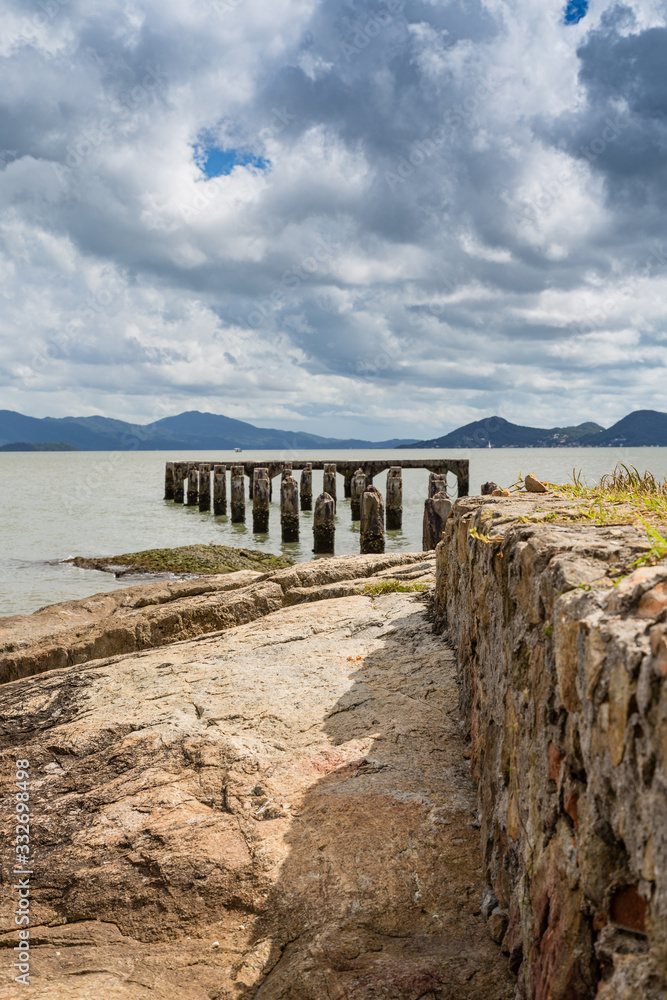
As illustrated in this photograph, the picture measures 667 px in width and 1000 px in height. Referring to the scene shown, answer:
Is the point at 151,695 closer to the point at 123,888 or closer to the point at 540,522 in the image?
the point at 123,888

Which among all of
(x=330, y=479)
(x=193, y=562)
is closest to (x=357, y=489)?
(x=330, y=479)

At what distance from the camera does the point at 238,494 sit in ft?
89.5

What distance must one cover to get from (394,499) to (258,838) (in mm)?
21306

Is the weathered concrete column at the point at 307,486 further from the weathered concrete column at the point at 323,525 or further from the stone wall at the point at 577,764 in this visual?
the stone wall at the point at 577,764

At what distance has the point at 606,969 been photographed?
170 centimetres

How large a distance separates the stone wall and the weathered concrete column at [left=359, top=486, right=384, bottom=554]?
43.8 ft

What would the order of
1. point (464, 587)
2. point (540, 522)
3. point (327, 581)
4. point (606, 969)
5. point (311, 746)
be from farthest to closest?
1. point (327, 581)
2. point (464, 587)
3. point (311, 746)
4. point (540, 522)
5. point (606, 969)

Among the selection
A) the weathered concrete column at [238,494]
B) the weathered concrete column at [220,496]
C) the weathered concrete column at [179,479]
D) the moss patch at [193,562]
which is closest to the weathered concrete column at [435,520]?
the moss patch at [193,562]

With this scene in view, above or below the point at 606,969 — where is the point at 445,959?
below

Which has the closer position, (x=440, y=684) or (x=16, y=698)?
(x=440, y=684)

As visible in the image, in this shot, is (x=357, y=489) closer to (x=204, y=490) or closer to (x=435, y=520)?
(x=204, y=490)

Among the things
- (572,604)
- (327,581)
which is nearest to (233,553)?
(327,581)

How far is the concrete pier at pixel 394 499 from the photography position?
80.2ft

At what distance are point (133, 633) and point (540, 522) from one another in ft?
17.4
